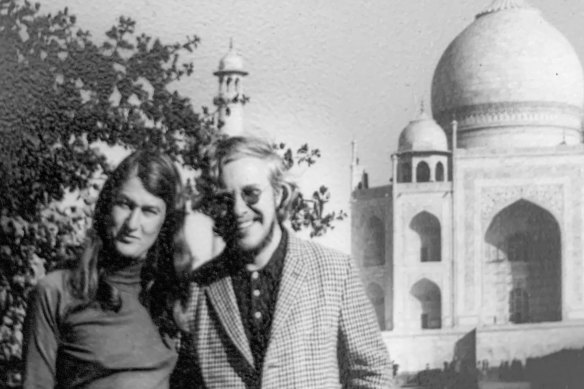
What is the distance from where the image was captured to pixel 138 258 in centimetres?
209

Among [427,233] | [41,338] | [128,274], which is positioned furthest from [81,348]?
[427,233]

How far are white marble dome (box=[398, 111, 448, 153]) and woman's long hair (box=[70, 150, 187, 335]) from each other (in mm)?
10965

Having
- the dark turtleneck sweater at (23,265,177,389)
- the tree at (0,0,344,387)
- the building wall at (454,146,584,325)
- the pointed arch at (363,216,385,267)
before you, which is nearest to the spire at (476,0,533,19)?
the building wall at (454,146,584,325)

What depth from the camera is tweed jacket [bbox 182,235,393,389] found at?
2.09 meters

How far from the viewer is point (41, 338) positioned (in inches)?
77.4

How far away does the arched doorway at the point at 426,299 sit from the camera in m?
12.1

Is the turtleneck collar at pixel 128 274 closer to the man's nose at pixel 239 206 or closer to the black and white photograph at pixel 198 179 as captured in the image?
the black and white photograph at pixel 198 179

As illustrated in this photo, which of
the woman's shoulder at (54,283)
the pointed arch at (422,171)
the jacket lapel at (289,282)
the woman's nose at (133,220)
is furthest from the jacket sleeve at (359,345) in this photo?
the pointed arch at (422,171)

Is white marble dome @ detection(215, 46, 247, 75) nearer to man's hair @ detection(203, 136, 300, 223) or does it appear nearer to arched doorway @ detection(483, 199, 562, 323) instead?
man's hair @ detection(203, 136, 300, 223)

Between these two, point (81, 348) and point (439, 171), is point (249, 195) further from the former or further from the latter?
point (439, 171)

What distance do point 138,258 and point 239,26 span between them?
4.31 feet

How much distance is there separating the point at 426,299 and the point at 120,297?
10313 mm

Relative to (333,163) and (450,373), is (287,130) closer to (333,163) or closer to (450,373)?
(333,163)

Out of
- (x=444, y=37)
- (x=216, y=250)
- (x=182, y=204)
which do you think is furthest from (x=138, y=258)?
(x=444, y=37)
